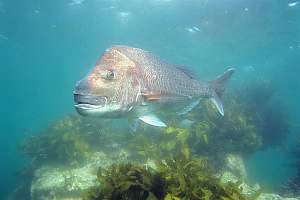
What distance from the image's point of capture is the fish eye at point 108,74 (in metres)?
3.93

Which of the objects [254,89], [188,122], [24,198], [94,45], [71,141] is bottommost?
[24,198]

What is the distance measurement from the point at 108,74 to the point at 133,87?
1.74 ft

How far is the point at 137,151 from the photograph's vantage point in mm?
9438

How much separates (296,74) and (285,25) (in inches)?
1013

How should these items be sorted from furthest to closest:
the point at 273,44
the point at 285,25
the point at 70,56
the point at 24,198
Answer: the point at 70,56 < the point at 273,44 < the point at 285,25 < the point at 24,198

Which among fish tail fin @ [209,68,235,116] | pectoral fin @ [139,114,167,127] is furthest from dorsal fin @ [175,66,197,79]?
pectoral fin @ [139,114,167,127]

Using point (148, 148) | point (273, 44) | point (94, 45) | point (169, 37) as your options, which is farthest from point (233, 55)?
point (148, 148)

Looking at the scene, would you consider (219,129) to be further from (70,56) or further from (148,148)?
(70,56)

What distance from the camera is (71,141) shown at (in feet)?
33.9

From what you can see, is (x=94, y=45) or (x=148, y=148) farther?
(x=94, y=45)

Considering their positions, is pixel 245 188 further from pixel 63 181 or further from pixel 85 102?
pixel 85 102

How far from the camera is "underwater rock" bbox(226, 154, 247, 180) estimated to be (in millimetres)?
10891

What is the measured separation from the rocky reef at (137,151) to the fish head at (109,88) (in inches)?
60.2

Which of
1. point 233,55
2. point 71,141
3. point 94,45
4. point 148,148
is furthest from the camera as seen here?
point 94,45
